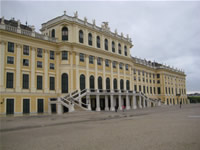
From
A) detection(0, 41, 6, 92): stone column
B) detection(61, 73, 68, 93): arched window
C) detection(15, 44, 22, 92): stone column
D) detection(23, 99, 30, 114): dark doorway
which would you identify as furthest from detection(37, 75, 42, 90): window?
detection(0, 41, 6, 92): stone column

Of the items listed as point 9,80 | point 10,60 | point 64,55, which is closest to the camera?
point 9,80

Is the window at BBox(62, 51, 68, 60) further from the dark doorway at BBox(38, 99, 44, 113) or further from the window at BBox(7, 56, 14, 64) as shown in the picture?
the window at BBox(7, 56, 14, 64)

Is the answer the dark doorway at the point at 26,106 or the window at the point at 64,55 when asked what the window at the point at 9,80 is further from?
the window at the point at 64,55

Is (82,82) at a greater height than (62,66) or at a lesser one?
lesser

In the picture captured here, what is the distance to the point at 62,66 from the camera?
40500 mm

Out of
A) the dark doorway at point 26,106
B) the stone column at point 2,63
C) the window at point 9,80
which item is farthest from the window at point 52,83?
the stone column at point 2,63

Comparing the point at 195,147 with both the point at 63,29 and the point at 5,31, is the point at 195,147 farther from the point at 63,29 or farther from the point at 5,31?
the point at 63,29

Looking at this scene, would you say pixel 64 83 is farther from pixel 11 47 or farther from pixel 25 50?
pixel 11 47

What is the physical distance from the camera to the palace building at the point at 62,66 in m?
33.7

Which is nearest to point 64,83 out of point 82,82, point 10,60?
point 82,82

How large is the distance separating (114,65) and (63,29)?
16134 millimetres

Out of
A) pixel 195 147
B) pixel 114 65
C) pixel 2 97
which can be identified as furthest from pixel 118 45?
pixel 195 147

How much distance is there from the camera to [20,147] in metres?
9.81

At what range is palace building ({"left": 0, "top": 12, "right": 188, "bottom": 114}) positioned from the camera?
3369 cm
